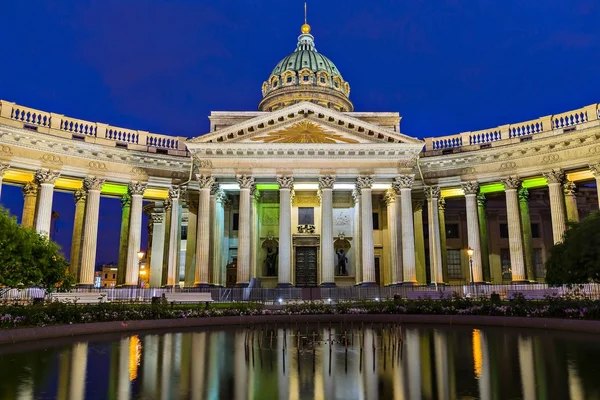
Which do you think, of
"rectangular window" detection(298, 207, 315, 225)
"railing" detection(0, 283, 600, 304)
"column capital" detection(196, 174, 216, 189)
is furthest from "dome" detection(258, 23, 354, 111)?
"railing" detection(0, 283, 600, 304)

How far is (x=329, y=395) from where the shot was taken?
7.16 m

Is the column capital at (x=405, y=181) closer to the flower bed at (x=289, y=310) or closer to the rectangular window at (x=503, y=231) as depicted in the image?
the flower bed at (x=289, y=310)

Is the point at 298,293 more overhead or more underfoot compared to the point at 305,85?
more underfoot

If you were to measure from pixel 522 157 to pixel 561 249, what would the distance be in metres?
15.2

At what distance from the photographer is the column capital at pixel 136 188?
3656 centimetres

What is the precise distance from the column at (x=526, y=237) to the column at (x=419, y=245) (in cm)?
789

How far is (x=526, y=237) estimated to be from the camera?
36.1 metres

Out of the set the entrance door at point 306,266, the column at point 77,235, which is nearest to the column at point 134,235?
the column at point 77,235

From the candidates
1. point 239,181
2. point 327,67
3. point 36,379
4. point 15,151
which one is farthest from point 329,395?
point 327,67

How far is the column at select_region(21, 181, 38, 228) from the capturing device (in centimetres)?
3500

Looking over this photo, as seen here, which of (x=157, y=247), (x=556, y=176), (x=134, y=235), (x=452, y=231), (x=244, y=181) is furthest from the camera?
(x=452, y=231)

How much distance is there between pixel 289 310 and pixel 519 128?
2536 cm

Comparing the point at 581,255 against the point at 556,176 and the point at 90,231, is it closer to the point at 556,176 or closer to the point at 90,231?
the point at 556,176

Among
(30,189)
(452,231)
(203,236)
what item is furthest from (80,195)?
(452,231)
